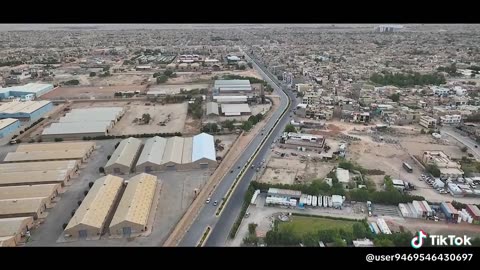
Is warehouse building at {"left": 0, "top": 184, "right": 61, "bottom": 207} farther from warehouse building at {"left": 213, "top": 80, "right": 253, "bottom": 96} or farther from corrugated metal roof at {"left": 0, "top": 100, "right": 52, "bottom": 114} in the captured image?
warehouse building at {"left": 213, "top": 80, "right": 253, "bottom": 96}

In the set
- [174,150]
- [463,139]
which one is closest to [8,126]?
[174,150]

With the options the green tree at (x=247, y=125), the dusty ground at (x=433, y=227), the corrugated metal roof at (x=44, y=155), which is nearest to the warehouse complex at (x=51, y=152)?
the corrugated metal roof at (x=44, y=155)

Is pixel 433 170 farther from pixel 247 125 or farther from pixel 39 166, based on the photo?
pixel 39 166

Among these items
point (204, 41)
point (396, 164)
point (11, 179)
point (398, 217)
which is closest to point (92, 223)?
point (11, 179)

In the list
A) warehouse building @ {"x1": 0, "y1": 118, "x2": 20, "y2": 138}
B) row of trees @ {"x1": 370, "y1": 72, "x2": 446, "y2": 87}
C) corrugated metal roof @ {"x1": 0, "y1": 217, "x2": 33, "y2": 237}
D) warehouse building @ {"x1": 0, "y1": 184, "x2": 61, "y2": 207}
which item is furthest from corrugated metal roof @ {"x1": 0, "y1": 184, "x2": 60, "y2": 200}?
row of trees @ {"x1": 370, "y1": 72, "x2": 446, "y2": 87}

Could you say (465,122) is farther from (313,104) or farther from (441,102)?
(313,104)

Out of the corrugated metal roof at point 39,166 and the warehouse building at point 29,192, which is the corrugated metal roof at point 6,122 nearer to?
the corrugated metal roof at point 39,166
